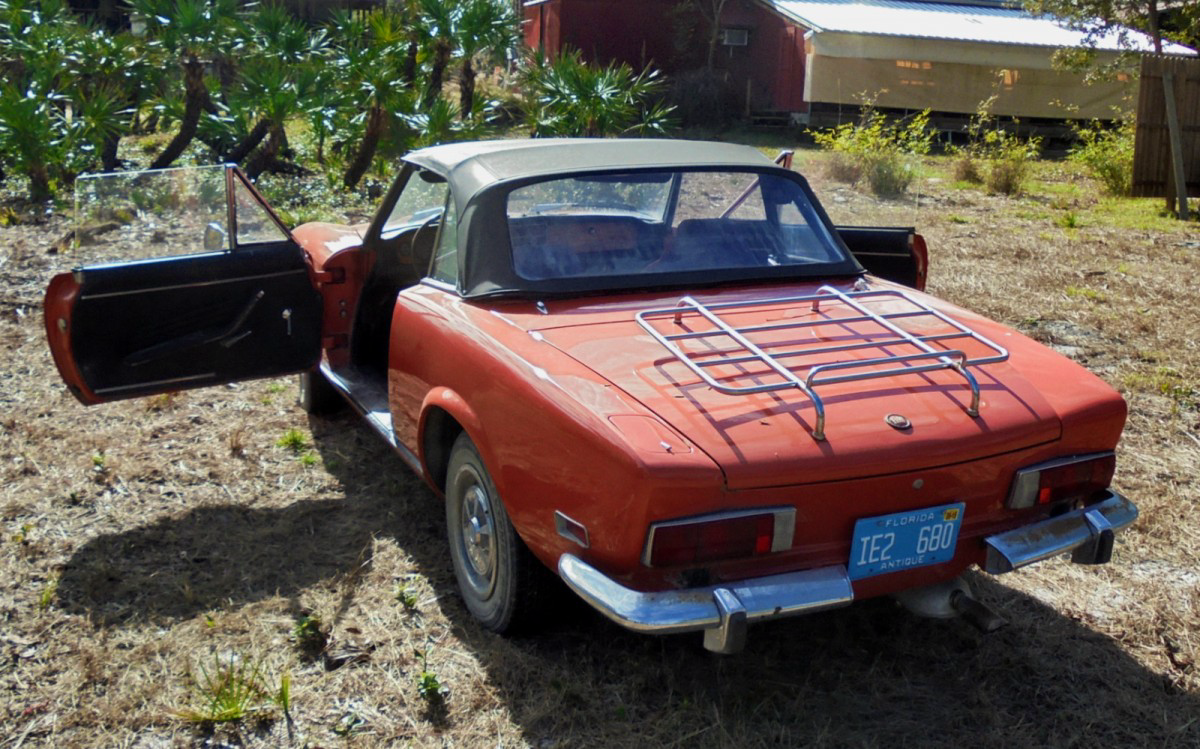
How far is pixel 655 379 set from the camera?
3010 millimetres

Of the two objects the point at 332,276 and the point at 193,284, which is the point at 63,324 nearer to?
the point at 193,284

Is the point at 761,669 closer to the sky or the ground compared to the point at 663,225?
closer to the ground

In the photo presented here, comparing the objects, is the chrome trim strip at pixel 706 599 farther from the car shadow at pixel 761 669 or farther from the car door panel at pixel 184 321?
the car door panel at pixel 184 321

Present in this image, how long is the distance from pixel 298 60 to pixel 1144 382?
30.9 ft

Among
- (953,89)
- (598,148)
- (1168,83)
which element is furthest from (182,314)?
(953,89)

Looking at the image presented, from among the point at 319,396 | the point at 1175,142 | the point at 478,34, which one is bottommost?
the point at 319,396

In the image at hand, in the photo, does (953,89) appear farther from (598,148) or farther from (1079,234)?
(598,148)

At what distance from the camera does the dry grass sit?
305cm

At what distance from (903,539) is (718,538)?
0.54 m

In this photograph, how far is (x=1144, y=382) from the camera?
6.00 m

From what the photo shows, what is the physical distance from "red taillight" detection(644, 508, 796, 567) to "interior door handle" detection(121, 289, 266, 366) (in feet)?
7.58

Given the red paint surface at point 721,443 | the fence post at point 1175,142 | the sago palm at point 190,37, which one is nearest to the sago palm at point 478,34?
the sago palm at point 190,37

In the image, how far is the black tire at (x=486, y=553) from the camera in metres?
3.19

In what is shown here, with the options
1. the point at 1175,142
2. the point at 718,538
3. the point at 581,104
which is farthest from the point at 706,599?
the point at 1175,142
